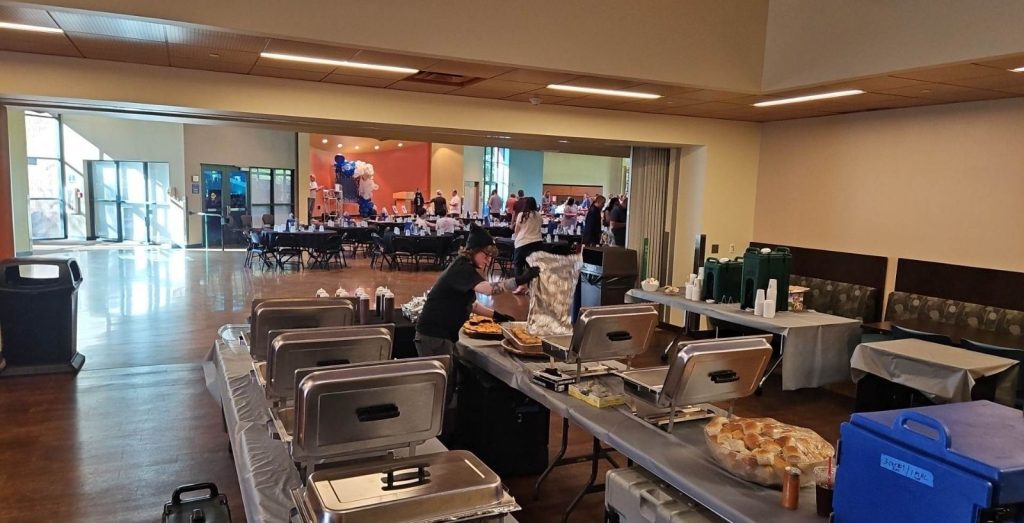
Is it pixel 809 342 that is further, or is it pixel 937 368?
pixel 809 342

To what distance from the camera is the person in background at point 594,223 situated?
11266mm

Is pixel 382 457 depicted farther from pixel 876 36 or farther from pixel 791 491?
pixel 876 36

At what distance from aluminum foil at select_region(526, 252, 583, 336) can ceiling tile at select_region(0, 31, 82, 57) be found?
3.60 m

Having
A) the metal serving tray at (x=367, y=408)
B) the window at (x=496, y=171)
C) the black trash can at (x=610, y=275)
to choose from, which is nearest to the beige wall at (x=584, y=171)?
the window at (x=496, y=171)

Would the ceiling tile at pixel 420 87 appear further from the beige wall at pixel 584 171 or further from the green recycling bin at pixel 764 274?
the beige wall at pixel 584 171

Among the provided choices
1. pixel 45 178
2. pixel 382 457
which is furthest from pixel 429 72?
pixel 45 178

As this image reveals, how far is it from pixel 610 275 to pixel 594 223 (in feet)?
14.7

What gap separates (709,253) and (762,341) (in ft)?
17.3

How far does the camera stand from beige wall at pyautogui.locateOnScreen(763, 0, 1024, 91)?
3.88 m

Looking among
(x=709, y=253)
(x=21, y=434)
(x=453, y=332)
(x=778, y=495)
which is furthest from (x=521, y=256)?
(x=778, y=495)

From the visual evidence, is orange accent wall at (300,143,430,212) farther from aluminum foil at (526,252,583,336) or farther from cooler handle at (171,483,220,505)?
cooler handle at (171,483,220,505)

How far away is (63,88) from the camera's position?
4945 millimetres

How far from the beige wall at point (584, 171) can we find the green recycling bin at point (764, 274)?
70.8ft

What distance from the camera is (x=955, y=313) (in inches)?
223
